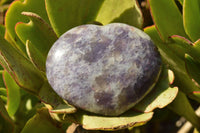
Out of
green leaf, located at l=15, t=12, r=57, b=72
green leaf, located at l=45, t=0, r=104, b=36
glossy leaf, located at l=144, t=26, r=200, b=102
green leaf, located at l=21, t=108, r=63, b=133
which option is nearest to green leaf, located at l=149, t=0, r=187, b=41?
glossy leaf, located at l=144, t=26, r=200, b=102

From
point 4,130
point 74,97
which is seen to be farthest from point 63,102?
point 4,130

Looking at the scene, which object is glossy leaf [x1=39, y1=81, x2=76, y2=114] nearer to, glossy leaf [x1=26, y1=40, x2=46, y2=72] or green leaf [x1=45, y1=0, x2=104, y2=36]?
glossy leaf [x1=26, y1=40, x2=46, y2=72]

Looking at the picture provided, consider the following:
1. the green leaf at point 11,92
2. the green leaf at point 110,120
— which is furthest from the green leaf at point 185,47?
the green leaf at point 11,92

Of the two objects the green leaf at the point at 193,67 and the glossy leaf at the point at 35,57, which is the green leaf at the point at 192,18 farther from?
the glossy leaf at the point at 35,57

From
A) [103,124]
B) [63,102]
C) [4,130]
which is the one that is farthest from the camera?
[4,130]

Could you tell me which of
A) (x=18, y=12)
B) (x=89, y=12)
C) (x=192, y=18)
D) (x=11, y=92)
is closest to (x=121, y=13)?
(x=89, y=12)

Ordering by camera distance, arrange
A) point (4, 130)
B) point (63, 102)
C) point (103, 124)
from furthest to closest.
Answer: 1. point (4, 130)
2. point (63, 102)
3. point (103, 124)

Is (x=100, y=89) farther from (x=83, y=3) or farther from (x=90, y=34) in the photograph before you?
(x=83, y=3)
